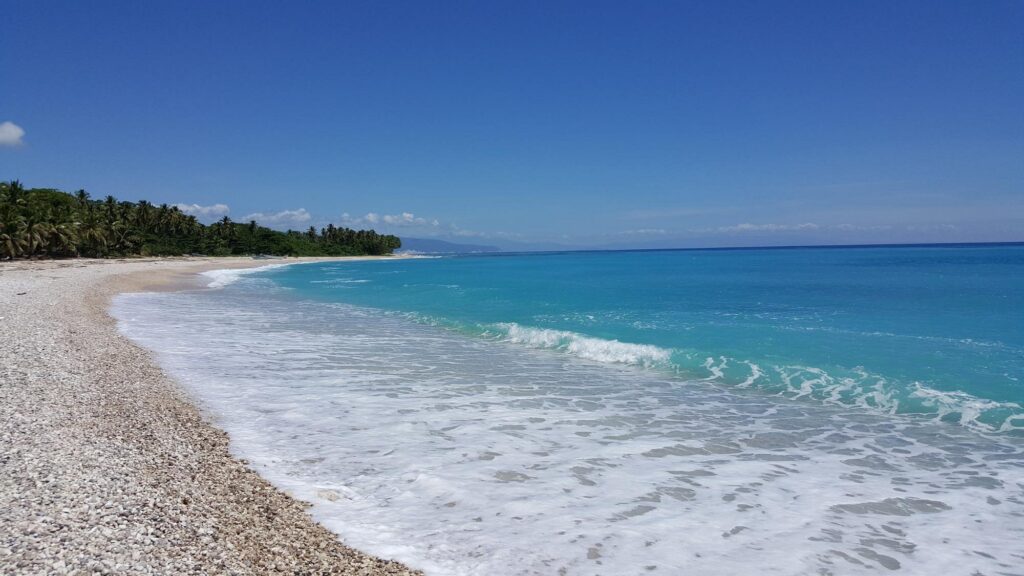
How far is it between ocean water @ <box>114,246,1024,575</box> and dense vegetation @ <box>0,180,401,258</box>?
54988mm

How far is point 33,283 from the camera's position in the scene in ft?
100

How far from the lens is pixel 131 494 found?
5145 mm

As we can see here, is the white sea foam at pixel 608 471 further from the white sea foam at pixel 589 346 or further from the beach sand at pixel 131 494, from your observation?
the white sea foam at pixel 589 346

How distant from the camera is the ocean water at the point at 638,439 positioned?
5191 mm

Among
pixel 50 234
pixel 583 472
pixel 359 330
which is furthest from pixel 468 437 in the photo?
pixel 50 234

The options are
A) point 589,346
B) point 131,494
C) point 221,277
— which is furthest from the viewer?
point 221,277

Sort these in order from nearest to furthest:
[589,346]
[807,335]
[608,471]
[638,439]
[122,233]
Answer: [608,471], [638,439], [589,346], [807,335], [122,233]

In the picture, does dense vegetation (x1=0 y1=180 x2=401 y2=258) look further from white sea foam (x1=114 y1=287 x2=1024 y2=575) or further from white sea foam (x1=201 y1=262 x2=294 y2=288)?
white sea foam (x1=114 y1=287 x2=1024 y2=575)

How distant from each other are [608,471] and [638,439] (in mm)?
1447

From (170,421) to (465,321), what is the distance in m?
14.9

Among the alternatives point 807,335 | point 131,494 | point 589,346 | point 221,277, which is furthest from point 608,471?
point 221,277

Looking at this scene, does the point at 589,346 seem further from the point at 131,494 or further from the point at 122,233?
the point at 122,233

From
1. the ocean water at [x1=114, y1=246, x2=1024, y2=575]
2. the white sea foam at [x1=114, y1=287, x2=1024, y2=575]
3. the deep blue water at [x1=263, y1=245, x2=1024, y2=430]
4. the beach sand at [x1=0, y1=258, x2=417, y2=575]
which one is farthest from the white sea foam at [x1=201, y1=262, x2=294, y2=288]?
the beach sand at [x1=0, y1=258, x2=417, y2=575]

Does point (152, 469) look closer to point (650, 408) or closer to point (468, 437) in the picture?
point (468, 437)
